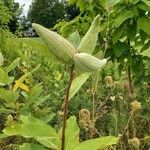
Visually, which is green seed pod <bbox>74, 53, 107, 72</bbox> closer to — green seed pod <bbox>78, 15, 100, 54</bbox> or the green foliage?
green seed pod <bbox>78, 15, 100, 54</bbox>

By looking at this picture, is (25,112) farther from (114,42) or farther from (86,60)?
(114,42)

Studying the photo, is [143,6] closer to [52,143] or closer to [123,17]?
[123,17]

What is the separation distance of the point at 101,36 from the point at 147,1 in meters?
0.71

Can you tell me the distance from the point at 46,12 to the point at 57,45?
137ft

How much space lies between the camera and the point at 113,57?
4.31 meters

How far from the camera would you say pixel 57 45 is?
1.01 m

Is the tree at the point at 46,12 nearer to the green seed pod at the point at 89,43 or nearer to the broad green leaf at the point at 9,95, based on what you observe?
the broad green leaf at the point at 9,95

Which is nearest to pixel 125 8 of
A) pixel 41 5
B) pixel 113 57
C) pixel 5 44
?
pixel 113 57

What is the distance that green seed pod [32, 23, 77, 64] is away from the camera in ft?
3.28

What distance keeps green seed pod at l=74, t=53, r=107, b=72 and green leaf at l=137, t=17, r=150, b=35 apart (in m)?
2.73

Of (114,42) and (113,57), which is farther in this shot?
(113,57)

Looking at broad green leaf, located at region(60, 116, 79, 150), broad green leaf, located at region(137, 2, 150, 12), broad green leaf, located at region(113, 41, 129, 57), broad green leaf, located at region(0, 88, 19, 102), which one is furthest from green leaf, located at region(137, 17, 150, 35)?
broad green leaf, located at region(60, 116, 79, 150)

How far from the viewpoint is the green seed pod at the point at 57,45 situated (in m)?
1.00

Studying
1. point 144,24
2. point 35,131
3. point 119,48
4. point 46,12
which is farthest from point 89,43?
point 46,12
